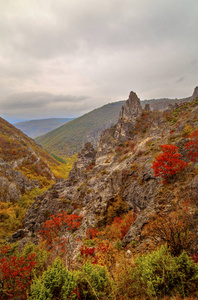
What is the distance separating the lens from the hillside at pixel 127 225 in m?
8.34

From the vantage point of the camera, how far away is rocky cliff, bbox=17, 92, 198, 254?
719 inches

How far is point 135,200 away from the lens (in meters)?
25.7

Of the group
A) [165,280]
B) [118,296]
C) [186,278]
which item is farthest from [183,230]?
[118,296]

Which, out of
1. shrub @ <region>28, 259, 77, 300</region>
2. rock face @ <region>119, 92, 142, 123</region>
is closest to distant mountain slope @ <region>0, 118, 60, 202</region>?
rock face @ <region>119, 92, 142, 123</region>

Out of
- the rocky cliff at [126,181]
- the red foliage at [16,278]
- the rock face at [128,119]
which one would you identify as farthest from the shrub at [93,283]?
the rock face at [128,119]

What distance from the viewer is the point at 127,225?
22.3m

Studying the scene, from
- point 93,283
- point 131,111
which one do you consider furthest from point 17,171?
point 93,283

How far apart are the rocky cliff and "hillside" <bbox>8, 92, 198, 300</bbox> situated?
0.20 metres

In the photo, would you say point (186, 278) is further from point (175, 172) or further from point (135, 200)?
point (135, 200)

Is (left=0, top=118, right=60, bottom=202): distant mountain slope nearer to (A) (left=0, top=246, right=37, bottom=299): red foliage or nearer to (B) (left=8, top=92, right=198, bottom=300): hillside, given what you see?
(B) (left=8, top=92, right=198, bottom=300): hillside

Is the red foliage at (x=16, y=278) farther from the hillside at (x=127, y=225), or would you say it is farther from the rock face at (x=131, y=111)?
the rock face at (x=131, y=111)

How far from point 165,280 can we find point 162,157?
15027mm

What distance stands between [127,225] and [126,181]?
1070 centimetres

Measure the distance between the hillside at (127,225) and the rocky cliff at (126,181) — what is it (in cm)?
20
